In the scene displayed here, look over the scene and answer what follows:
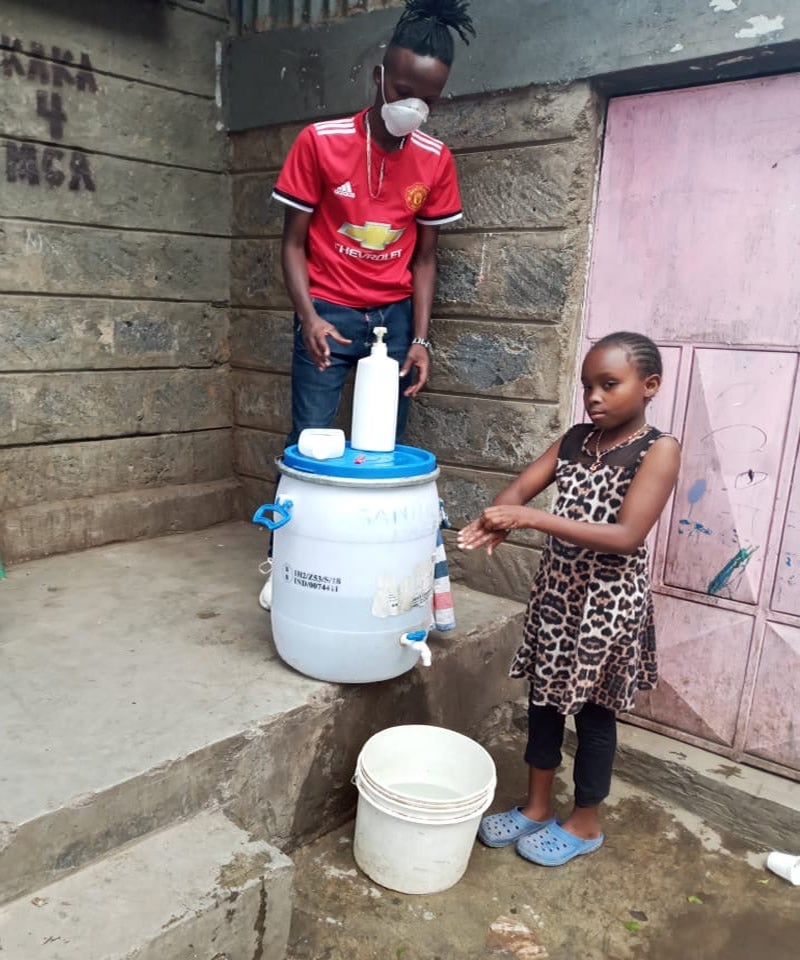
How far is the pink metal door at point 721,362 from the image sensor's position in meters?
2.53

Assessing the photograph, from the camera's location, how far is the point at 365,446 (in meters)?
2.46

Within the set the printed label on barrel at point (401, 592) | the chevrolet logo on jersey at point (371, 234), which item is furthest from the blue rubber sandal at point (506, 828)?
the chevrolet logo on jersey at point (371, 234)

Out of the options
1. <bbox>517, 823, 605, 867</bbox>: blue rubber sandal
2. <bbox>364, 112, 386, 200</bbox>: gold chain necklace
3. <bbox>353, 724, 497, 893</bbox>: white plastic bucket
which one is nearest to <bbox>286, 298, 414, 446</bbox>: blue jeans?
<bbox>364, 112, 386, 200</bbox>: gold chain necklace

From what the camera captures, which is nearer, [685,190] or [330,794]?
[330,794]

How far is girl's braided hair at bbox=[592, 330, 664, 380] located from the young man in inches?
38.9

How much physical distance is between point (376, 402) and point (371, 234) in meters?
0.74

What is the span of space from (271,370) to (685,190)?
2.04 meters

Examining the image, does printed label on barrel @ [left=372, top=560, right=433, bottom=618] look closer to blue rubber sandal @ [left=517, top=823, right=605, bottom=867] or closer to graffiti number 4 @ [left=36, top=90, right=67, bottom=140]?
blue rubber sandal @ [left=517, top=823, right=605, bottom=867]

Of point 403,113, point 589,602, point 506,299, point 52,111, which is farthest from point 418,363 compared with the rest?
point 52,111

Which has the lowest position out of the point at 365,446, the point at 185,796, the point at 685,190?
the point at 185,796

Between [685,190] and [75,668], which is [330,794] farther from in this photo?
[685,190]

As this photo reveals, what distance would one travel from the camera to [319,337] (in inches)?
107

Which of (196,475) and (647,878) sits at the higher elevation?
(196,475)

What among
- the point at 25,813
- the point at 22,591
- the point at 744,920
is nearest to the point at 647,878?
the point at 744,920
